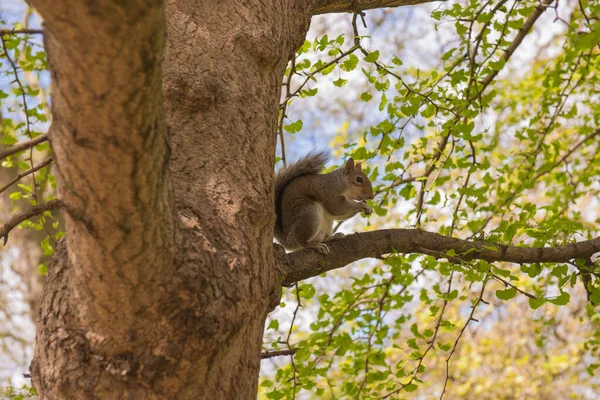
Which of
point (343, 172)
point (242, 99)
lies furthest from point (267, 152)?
point (343, 172)

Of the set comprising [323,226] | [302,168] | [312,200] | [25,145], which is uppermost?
[302,168]

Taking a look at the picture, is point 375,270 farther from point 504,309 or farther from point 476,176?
point 504,309

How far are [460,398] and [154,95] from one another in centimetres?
720

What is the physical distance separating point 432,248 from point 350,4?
3.58 ft

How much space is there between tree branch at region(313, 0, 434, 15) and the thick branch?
0.94 m

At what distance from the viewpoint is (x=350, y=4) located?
2.76 metres

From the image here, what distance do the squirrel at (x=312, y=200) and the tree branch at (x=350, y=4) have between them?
0.95 m

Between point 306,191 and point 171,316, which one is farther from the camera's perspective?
point 306,191

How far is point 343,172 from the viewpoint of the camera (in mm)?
3838

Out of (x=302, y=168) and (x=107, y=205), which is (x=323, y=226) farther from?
(x=107, y=205)

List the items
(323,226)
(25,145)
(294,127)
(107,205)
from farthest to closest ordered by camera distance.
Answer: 1. (323,226)
2. (294,127)
3. (25,145)
4. (107,205)

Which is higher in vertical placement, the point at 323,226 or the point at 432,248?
Answer: the point at 323,226

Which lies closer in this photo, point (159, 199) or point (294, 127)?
point (159, 199)

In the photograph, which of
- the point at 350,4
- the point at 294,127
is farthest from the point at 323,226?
the point at 350,4
